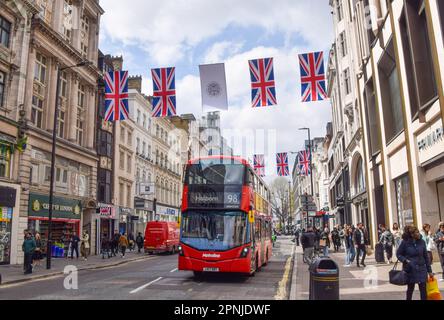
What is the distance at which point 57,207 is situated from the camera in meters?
27.0

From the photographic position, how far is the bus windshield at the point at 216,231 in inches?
540

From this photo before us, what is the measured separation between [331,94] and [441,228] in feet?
118

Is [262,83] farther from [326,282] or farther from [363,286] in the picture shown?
[326,282]

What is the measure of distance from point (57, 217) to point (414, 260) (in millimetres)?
24437

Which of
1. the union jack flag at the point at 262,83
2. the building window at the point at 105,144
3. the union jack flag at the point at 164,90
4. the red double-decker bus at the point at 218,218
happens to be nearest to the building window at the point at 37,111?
the building window at the point at 105,144

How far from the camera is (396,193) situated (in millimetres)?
22141

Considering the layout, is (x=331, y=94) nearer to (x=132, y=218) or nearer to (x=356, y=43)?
(x=356, y=43)

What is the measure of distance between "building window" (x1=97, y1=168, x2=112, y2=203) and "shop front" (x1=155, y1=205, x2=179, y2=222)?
41.8 feet

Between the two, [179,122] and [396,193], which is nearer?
[396,193]

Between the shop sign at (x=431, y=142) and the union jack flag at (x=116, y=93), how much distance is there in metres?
14.7

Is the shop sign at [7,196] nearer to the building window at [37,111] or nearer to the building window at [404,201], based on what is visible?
the building window at [37,111]

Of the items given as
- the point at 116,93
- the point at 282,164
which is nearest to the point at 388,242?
the point at 116,93

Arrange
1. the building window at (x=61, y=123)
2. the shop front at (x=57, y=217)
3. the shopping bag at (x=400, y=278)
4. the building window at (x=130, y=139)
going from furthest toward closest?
1. the building window at (x=130, y=139)
2. the building window at (x=61, y=123)
3. the shop front at (x=57, y=217)
4. the shopping bag at (x=400, y=278)
